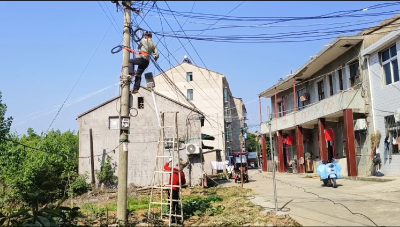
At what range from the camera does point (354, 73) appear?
19734 mm

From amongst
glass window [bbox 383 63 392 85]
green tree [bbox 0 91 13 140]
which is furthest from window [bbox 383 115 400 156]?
green tree [bbox 0 91 13 140]

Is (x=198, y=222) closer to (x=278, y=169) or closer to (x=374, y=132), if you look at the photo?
(x=374, y=132)

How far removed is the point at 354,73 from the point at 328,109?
2.39 m

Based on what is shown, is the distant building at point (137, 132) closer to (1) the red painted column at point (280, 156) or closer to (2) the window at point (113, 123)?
(2) the window at point (113, 123)

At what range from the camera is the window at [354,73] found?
19.1 meters

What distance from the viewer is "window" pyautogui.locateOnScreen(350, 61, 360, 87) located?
19141 mm

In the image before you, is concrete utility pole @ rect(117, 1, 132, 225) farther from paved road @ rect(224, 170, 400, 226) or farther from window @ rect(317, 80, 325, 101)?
window @ rect(317, 80, 325, 101)

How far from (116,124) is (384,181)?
14646mm

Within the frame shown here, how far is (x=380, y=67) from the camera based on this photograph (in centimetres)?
1692

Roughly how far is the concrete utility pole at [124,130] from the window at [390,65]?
40.5 feet

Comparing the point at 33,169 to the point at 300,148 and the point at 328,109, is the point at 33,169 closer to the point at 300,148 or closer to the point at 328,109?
the point at 300,148

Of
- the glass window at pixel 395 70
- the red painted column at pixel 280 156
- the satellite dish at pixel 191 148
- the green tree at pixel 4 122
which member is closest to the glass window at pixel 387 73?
the glass window at pixel 395 70

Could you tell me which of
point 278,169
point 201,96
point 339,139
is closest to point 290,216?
point 339,139

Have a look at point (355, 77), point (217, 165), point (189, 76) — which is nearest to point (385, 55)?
point (355, 77)
